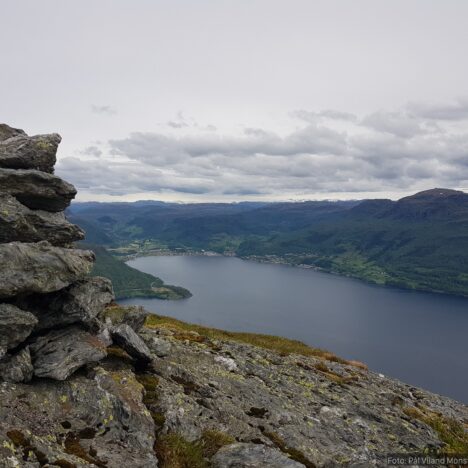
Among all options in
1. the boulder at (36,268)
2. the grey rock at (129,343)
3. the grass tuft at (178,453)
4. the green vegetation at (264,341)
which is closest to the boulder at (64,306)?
the boulder at (36,268)

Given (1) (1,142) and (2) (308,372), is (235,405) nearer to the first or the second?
(2) (308,372)

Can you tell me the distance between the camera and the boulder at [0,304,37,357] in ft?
57.3

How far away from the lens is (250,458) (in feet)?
54.6

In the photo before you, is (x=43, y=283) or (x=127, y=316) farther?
(x=127, y=316)

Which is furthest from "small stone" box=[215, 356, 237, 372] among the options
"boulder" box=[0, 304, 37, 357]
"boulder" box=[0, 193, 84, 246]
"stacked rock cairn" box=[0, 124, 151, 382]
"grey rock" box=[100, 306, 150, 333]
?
"boulder" box=[0, 304, 37, 357]

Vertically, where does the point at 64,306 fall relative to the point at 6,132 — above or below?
below

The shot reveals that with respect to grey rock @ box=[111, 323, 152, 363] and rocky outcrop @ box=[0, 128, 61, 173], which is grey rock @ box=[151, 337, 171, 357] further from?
rocky outcrop @ box=[0, 128, 61, 173]

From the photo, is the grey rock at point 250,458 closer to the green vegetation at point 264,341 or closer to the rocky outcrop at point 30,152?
the green vegetation at point 264,341

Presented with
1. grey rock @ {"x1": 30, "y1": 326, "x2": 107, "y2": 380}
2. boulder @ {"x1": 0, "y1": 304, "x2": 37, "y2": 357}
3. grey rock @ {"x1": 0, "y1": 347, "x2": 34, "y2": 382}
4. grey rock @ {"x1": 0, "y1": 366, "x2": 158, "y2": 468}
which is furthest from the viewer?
grey rock @ {"x1": 30, "y1": 326, "x2": 107, "y2": 380}

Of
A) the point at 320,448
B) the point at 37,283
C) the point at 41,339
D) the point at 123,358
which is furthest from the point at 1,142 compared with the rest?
the point at 320,448

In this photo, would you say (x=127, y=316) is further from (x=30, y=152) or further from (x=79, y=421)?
(x=30, y=152)

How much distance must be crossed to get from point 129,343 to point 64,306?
420 cm

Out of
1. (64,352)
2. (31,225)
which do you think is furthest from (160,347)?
(31,225)

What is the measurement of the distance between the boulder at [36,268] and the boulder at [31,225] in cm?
168
